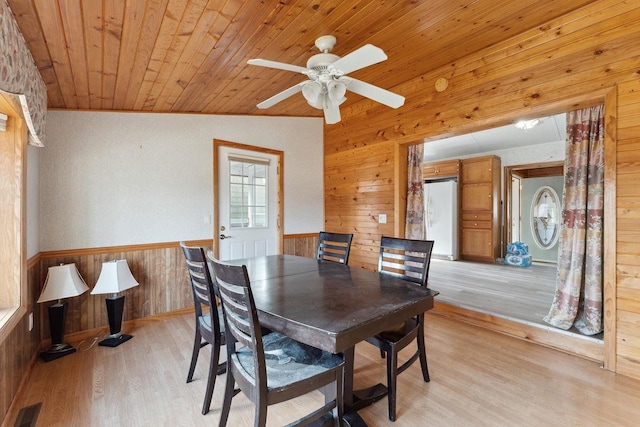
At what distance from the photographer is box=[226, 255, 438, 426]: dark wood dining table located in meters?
1.21

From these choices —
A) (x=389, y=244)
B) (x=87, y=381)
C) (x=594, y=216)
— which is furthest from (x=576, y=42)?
(x=87, y=381)

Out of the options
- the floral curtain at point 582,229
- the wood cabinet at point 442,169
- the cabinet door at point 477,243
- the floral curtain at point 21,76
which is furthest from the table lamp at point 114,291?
the wood cabinet at point 442,169

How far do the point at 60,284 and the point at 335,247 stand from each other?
7.81 feet

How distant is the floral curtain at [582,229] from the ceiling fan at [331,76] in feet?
5.60

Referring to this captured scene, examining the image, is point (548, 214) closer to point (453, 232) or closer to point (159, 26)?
point (453, 232)

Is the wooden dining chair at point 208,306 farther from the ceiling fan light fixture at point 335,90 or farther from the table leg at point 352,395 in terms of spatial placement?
the ceiling fan light fixture at point 335,90

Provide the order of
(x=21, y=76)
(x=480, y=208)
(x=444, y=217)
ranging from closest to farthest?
1. (x=21, y=76)
2. (x=480, y=208)
3. (x=444, y=217)

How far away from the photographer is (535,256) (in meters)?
6.39

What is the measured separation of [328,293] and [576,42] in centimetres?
261

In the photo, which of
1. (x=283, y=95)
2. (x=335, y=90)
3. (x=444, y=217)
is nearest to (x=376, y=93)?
(x=335, y=90)

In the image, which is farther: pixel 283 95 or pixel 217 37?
pixel 283 95

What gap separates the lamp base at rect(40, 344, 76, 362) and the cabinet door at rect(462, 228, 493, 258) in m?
6.44

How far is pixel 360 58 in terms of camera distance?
1.66 m

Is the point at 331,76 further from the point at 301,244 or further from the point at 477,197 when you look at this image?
the point at 477,197
